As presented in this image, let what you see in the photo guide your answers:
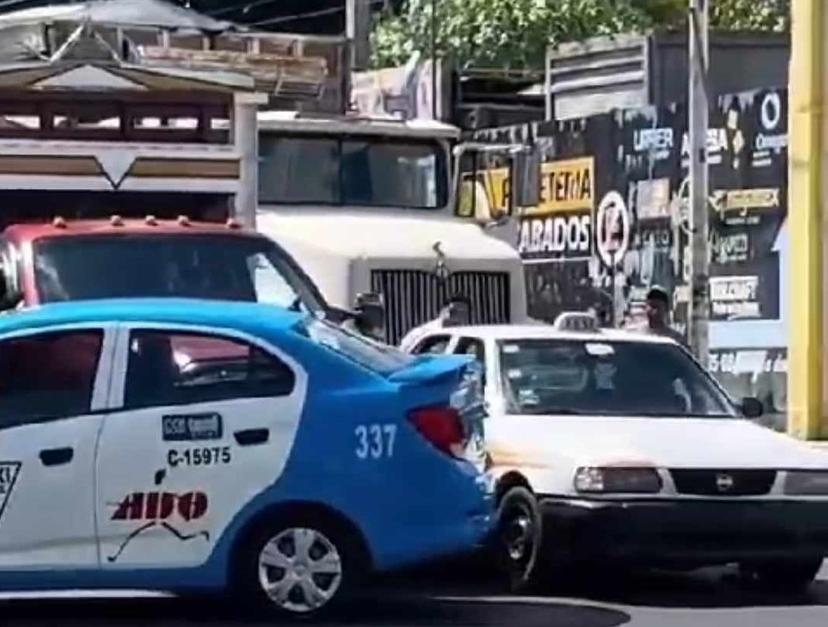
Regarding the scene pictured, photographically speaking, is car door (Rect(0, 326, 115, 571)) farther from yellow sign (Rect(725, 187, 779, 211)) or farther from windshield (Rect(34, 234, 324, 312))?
yellow sign (Rect(725, 187, 779, 211))

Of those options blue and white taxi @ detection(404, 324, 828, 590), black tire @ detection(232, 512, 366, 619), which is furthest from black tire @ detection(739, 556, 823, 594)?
black tire @ detection(232, 512, 366, 619)

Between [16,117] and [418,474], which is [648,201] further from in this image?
[418,474]

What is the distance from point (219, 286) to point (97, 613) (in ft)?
10.2

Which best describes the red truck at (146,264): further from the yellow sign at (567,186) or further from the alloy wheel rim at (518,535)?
the yellow sign at (567,186)

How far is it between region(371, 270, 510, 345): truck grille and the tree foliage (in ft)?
64.5

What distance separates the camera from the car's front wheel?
11.7 metres

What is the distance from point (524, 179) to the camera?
66.0 feet

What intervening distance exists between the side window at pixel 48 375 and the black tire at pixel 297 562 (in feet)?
3.56

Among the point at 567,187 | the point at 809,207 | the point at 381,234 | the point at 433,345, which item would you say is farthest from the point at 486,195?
the point at 567,187

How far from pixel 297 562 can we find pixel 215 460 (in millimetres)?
670

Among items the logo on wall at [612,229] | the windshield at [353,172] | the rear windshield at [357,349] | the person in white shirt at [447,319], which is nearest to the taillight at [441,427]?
the rear windshield at [357,349]

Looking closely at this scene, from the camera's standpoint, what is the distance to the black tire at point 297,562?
38.5 feet

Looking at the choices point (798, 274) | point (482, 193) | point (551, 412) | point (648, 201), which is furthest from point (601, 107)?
point (551, 412)

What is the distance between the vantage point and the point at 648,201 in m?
27.2
